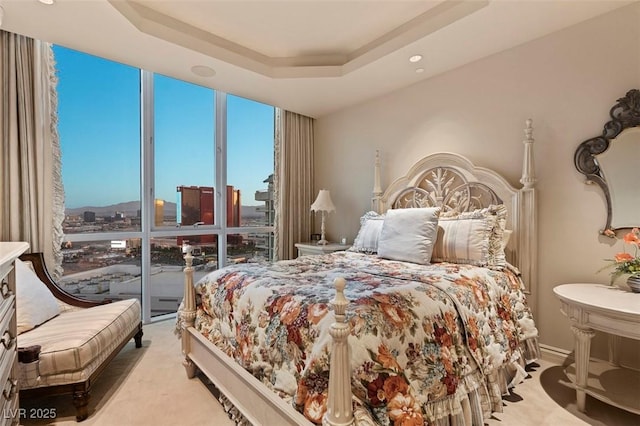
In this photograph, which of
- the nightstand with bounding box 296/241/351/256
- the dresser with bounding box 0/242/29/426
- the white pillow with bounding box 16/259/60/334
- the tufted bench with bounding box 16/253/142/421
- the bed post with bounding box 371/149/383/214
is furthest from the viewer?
the nightstand with bounding box 296/241/351/256

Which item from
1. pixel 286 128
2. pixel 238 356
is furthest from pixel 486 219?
pixel 286 128

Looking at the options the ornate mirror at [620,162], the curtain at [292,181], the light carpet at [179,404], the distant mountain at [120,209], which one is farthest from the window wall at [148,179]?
the ornate mirror at [620,162]

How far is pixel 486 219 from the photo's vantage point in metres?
2.38

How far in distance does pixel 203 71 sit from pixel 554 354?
3872mm

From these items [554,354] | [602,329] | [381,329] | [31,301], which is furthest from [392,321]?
[31,301]

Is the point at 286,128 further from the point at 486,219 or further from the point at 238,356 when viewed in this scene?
the point at 238,356

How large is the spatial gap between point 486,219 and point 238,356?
6.51ft

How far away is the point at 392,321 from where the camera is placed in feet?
4.37

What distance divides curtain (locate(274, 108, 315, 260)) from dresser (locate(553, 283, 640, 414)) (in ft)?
10.1

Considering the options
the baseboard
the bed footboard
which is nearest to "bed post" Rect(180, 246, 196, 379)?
the bed footboard

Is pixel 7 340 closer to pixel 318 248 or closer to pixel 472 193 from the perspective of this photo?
pixel 318 248

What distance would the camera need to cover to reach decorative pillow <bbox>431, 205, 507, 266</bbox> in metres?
2.31

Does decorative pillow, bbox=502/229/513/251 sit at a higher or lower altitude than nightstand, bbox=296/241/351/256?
higher

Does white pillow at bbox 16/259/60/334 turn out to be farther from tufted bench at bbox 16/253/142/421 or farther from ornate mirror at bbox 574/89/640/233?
ornate mirror at bbox 574/89/640/233
